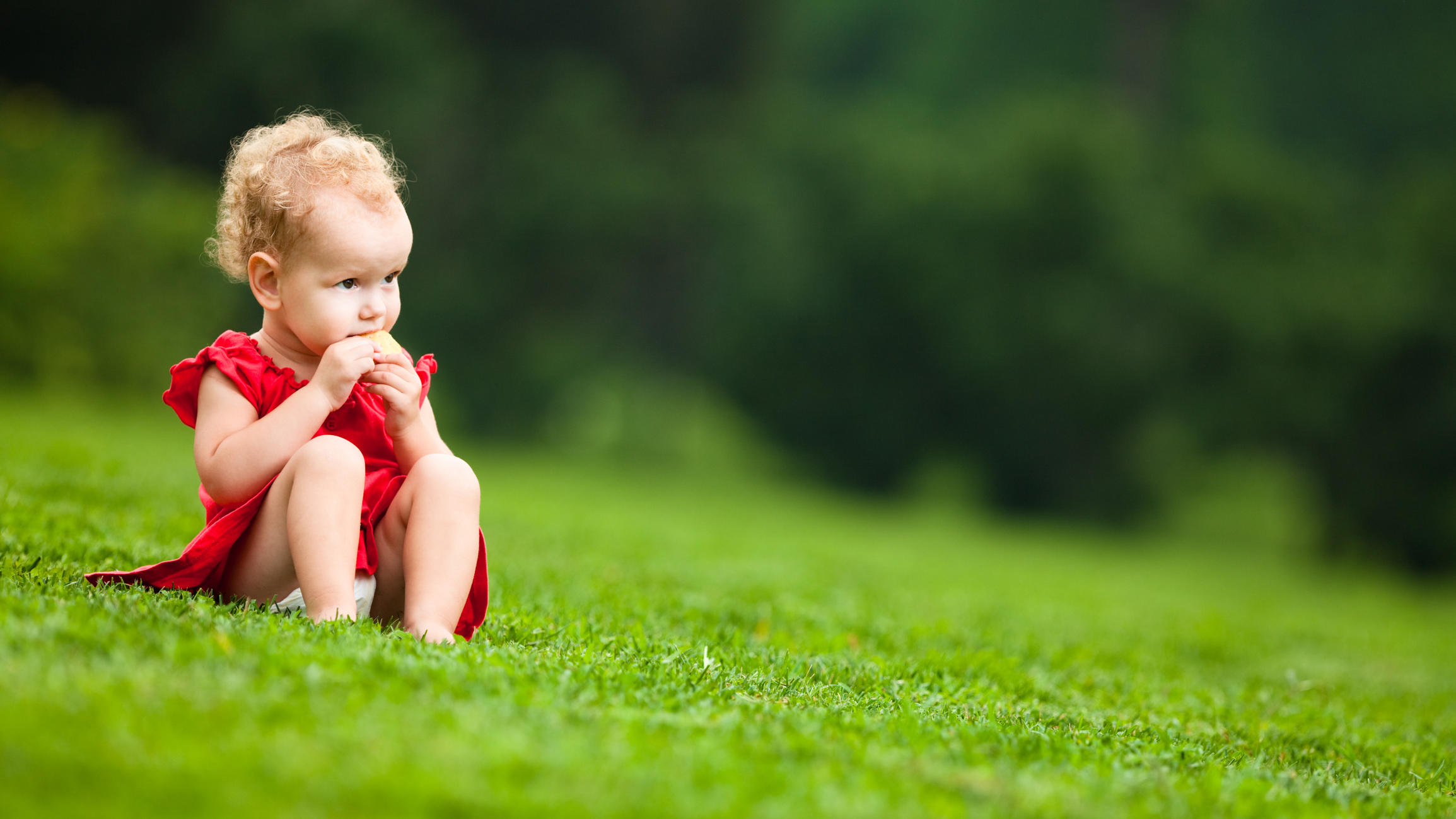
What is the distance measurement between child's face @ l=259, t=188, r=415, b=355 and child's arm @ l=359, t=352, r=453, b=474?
0.17 metres

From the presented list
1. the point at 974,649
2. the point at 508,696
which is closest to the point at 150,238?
the point at 974,649

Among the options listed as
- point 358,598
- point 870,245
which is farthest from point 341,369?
point 870,245

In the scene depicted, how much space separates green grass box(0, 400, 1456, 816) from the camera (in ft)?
6.63

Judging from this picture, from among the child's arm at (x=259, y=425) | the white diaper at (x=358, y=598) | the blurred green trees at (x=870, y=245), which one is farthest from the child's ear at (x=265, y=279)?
the blurred green trees at (x=870, y=245)

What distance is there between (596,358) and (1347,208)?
1889 cm

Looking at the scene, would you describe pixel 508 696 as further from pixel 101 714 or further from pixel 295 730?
pixel 101 714

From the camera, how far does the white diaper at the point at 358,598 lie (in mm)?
3287

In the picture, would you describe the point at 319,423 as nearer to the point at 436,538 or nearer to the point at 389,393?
the point at 389,393

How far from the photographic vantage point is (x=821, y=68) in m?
40.0

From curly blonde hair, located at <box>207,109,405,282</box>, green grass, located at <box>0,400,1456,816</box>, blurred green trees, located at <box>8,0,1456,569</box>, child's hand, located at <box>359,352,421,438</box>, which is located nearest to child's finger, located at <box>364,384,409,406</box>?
child's hand, located at <box>359,352,421,438</box>

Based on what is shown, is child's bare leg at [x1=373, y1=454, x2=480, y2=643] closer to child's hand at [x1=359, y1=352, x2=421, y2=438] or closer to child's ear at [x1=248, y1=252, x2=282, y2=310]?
child's hand at [x1=359, y1=352, x2=421, y2=438]

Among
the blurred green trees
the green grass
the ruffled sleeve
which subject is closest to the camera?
the green grass

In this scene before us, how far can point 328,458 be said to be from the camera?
3.00 m

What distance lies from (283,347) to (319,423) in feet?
1.27
